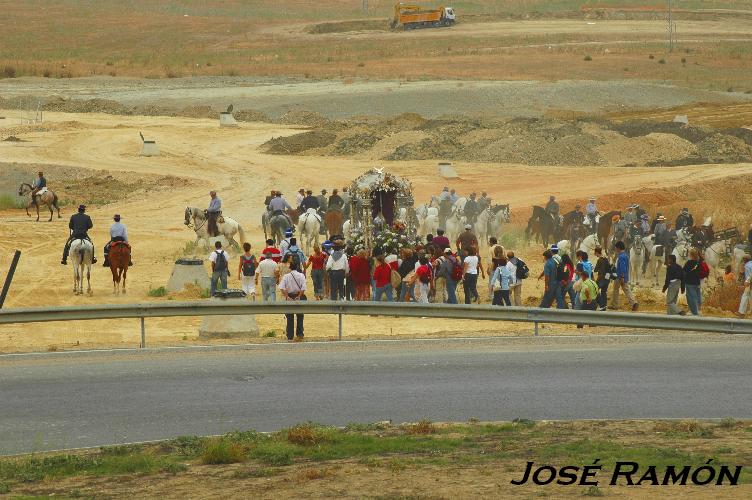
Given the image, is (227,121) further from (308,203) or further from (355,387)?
(355,387)

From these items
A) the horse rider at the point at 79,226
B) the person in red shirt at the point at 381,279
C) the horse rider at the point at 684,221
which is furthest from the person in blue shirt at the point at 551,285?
the horse rider at the point at 79,226

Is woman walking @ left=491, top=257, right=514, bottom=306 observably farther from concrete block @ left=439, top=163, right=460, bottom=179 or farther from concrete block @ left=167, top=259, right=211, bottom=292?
concrete block @ left=439, top=163, right=460, bottom=179

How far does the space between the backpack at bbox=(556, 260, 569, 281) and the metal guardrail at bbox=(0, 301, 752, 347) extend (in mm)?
3308

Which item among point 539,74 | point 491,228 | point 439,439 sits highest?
point 539,74

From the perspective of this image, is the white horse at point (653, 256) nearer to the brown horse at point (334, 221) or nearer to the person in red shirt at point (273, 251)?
the brown horse at point (334, 221)

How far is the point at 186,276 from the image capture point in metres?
32.5

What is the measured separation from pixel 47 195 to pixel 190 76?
47406mm

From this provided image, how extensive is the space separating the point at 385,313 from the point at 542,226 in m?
15.1

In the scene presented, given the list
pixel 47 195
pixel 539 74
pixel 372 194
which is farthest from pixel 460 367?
pixel 539 74

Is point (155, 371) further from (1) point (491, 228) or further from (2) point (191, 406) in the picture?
(1) point (491, 228)

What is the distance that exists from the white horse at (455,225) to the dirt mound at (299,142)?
2550 cm

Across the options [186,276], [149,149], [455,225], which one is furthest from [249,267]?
[149,149]

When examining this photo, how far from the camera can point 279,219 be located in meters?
37.5

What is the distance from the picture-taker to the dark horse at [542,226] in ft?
124
